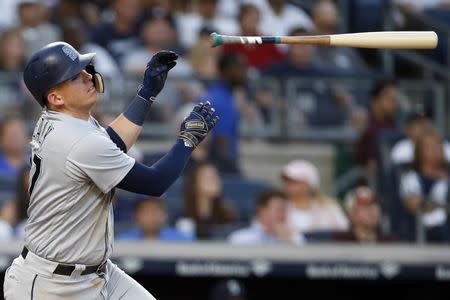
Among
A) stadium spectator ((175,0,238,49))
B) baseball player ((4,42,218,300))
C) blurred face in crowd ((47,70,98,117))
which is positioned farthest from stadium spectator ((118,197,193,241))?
blurred face in crowd ((47,70,98,117))

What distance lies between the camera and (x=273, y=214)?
704 centimetres

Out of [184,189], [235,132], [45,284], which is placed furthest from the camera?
[235,132]

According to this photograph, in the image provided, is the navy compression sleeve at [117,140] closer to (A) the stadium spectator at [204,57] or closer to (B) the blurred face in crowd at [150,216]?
(B) the blurred face in crowd at [150,216]

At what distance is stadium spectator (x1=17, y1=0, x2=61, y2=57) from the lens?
8.51 meters

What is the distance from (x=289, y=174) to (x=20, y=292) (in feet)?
10.7

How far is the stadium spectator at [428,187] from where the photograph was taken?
7.28 metres

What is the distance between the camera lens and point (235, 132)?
7.96m

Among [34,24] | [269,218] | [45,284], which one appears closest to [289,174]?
[269,218]

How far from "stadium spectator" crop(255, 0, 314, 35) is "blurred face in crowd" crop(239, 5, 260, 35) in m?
0.16

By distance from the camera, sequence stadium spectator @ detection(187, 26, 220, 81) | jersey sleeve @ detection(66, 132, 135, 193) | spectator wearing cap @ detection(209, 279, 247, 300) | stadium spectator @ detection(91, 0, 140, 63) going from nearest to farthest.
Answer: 1. jersey sleeve @ detection(66, 132, 135, 193)
2. spectator wearing cap @ detection(209, 279, 247, 300)
3. stadium spectator @ detection(187, 26, 220, 81)
4. stadium spectator @ detection(91, 0, 140, 63)

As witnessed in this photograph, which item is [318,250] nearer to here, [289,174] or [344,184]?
[289,174]

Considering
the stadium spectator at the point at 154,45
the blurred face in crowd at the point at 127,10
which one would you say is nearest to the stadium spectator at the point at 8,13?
the blurred face in crowd at the point at 127,10

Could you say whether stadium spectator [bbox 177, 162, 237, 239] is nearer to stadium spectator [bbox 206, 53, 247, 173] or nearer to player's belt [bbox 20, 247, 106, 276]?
stadium spectator [bbox 206, 53, 247, 173]

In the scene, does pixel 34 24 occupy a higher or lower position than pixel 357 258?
higher
